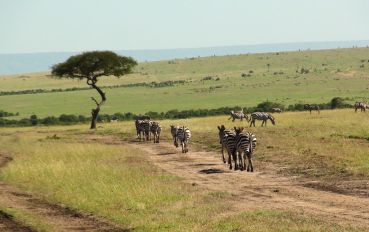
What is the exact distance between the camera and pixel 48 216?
19234mm

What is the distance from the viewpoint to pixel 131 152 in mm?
37094

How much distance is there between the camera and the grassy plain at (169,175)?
57.1 feet

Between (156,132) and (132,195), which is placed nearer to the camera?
(132,195)

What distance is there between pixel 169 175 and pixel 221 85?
93.1 meters

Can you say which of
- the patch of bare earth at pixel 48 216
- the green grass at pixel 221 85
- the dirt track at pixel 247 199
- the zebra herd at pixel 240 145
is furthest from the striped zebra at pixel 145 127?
the green grass at pixel 221 85

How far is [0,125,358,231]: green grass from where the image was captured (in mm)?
16906

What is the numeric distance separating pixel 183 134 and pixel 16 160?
8.37 m

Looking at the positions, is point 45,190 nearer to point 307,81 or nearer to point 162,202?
point 162,202

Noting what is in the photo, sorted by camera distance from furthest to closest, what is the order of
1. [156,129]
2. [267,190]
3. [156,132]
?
[156,132] → [156,129] → [267,190]

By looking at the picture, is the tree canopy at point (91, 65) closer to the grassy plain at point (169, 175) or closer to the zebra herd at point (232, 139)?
the zebra herd at point (232, 139)

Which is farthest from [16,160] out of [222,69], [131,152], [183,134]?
[222,69]

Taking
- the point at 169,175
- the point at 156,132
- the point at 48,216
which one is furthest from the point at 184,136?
the point at 48,216

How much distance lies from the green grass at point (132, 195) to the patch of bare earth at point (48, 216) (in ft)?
1.03

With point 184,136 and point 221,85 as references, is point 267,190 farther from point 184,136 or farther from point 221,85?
point 221,85
